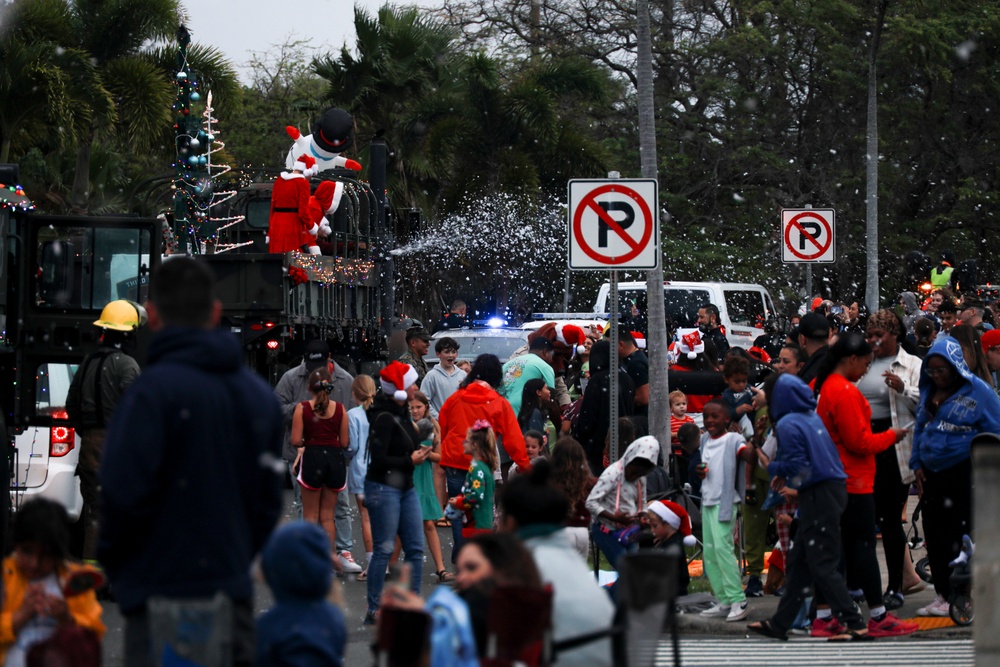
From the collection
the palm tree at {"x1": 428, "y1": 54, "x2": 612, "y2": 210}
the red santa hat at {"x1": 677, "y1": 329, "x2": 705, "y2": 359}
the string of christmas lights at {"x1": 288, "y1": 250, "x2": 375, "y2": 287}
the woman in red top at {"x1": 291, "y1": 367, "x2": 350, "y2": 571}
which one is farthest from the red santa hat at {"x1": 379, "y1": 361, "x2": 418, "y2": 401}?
the palm tree at {"x1": 428, "y1": 54, "x2": 612, "y2": 210}

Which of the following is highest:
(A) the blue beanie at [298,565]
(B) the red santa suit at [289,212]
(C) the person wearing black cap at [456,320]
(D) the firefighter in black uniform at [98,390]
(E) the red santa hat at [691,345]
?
(B) the red santa suit at [289,212]

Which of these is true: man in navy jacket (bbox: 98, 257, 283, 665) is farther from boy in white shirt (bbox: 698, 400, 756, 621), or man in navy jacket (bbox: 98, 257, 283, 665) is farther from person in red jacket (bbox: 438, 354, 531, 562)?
person in red jacket (bbox: 438, 354, 531, 562)

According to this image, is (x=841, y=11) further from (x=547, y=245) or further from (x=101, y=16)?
(x=101, y=16)

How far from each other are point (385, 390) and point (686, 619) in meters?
2.48

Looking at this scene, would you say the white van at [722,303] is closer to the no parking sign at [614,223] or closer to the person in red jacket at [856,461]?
the no parking sign at [614,223]

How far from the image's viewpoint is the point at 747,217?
3647 cm

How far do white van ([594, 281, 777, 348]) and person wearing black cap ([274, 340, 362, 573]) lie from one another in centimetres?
1028

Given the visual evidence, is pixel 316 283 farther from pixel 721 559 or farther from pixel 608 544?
pixel 608 544

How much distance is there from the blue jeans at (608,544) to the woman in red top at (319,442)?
9.97ft

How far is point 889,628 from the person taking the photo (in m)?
9.23

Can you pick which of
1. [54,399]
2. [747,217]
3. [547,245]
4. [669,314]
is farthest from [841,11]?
[54,399]

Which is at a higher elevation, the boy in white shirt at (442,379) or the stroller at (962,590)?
the boy in white shirt at (442,379)

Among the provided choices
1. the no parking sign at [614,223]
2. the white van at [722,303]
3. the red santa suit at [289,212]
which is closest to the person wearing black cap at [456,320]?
the white van at [722,303]

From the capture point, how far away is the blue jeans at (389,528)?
9898 millimetres
